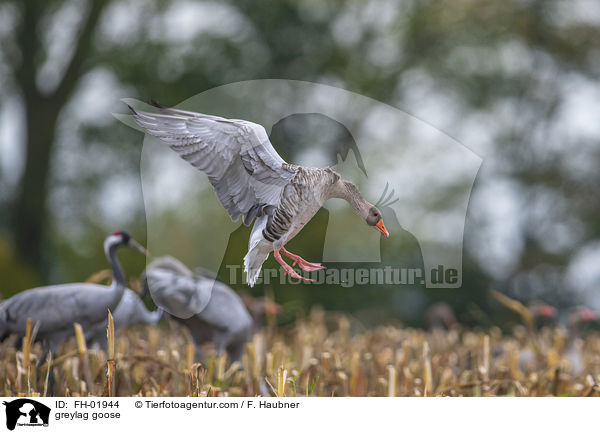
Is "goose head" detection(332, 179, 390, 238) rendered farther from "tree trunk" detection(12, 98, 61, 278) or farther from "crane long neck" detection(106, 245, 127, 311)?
"tree trunk" detection(12, 98, 61, 278)

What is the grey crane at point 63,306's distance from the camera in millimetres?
1332

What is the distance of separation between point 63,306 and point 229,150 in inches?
29.2

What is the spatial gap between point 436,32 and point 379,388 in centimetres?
229

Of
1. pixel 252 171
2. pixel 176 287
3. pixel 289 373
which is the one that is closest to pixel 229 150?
pixel 252 171

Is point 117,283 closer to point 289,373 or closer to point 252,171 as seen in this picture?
point 289,373

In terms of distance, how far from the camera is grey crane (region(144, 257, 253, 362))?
1092mm

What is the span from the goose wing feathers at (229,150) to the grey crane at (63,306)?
0.56 m

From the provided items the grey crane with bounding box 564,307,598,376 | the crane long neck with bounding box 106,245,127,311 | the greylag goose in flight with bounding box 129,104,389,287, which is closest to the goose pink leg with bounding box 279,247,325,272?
the greylag goose in flight with bounding box 129,104,389,287

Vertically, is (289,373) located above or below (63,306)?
below

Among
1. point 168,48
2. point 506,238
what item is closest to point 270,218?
point 506,238

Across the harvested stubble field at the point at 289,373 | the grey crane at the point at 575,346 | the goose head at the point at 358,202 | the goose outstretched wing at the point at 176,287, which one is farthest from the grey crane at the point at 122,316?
the grey crane at the point at 575,346

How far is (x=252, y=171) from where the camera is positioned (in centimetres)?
83

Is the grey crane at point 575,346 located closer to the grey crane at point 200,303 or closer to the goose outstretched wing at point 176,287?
the grey crane at point 200,303

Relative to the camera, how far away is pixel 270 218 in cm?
81
